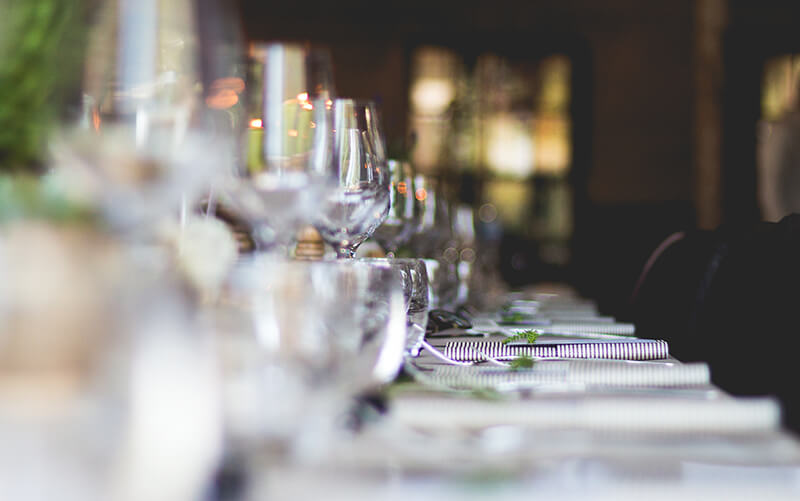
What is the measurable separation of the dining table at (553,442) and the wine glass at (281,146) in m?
0.17

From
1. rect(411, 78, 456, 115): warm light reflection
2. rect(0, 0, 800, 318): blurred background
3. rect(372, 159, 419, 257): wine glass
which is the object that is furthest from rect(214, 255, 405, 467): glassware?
rect(411, 78, 456, 115): warm light reflection


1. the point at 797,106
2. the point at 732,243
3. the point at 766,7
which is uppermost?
the point at 766,7

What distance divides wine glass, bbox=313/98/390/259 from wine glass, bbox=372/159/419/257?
1.26 feet

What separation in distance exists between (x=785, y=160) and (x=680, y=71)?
82.2 inches

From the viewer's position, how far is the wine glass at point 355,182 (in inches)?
34.1

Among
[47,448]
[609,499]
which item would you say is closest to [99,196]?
[47,448]

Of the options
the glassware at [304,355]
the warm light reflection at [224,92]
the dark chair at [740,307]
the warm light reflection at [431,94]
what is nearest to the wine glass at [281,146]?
the warm light reflection at [224,92]

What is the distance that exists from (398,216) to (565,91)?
567 centimetres

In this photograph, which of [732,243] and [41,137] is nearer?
[41,137]

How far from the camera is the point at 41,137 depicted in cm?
71

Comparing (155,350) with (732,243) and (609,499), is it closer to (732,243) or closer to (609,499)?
(609,499)

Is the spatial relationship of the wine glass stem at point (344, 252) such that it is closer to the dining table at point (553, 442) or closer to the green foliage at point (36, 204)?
the dining table at point (553, 442)

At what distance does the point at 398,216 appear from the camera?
1333mm

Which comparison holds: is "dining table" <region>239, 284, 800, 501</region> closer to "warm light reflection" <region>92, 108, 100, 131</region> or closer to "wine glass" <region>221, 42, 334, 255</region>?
"wine glass" <region>221, 42, 334, 255</region>
